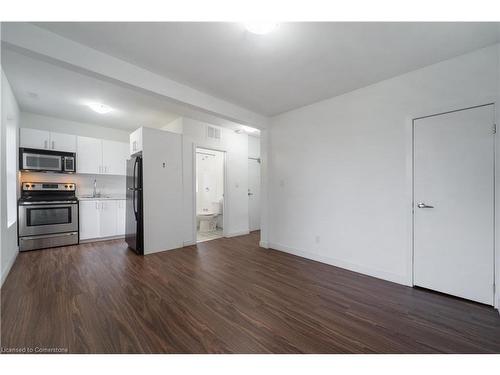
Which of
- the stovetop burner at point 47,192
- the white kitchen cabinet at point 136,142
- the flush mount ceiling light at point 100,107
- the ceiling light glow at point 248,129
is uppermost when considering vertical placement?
the flush mount ceiling light at point 100,107

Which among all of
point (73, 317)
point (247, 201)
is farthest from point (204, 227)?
point (73, 317)

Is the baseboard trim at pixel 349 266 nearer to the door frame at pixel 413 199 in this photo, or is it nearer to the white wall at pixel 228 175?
the door frame at pixel 413 199

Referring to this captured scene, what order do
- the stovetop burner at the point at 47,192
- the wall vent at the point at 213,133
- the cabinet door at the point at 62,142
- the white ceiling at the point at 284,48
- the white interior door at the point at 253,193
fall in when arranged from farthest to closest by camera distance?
the white interior door at the point at 253,193 → the wall vent at the point at 213,133 → the cabinet door at the point at 62,142 → the stovetop burner at the point at 47,192 → the white ceiling at the point at 284,48

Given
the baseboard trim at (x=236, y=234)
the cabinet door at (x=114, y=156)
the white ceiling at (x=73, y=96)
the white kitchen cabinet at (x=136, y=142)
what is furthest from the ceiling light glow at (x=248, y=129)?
the cabinet door at (x=114, y=156)

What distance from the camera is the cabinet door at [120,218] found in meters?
4.69

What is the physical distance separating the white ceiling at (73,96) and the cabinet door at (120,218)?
189cm

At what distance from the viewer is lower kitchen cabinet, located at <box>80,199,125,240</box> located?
14.0ft

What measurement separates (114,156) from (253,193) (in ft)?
11.8

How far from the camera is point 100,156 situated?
4.65m

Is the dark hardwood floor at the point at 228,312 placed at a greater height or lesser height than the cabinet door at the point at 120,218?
lesser

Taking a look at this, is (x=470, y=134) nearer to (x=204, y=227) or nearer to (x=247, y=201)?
(x=247, y=201)

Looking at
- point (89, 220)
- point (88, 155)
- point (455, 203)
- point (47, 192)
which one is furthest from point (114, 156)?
point (455, 203)

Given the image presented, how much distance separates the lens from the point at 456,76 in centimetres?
220
